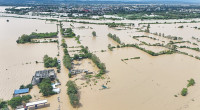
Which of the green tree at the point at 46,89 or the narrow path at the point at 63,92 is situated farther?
the green tree at the point at 46,89

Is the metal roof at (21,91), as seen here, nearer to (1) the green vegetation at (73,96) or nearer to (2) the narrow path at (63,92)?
(2) the narrow path at (63,92)

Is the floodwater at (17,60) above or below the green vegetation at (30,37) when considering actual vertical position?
below

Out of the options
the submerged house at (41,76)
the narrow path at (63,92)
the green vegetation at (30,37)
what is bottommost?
the narrow path at (63,92)

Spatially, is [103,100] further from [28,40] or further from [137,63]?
[28,40]

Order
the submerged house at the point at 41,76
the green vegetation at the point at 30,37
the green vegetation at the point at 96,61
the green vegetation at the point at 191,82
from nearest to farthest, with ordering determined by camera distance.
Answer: the submerged house at the point at 41,76 → the green vegetation at the point at 191,82 → the green vegetation at the point at 96,61 → the green vegetation at the point at 30,37

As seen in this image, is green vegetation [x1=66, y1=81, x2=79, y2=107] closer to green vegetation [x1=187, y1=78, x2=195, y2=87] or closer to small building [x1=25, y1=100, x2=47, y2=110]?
small building [x1=25, y1=100, x2=47, y2=110]

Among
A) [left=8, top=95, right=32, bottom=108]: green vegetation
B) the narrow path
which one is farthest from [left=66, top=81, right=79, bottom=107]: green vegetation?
[left=8, top=95, right=32, bottom=108]: green vegetation

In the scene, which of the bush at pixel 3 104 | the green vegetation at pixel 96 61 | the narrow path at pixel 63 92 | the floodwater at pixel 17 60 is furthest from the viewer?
the green vegetation at pixel 96 61

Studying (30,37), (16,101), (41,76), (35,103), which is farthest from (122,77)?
(30,37)

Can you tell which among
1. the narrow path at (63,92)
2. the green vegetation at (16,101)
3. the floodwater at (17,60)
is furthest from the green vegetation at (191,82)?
the floodwater at (17,60)

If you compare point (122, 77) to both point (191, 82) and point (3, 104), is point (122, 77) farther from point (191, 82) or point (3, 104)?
point (3, 104)

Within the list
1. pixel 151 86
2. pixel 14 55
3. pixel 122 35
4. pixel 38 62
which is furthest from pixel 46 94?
pixel 122 35
